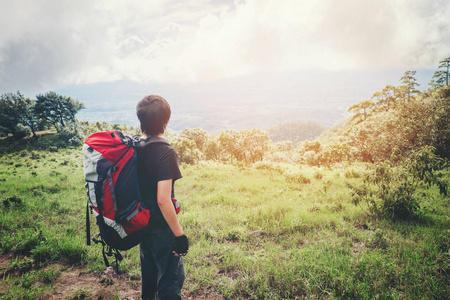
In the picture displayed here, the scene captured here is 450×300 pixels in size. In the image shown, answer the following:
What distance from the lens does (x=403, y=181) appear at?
602 cm

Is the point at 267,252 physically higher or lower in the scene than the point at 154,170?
lower

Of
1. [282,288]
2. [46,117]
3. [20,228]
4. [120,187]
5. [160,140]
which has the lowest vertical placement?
[282,288]

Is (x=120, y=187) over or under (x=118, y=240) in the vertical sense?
over

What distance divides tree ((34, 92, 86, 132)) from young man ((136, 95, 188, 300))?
76652mm

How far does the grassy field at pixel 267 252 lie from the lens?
11.7 feet

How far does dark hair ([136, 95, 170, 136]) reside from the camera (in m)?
2.44

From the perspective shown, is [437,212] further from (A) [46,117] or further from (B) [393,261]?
(A) [46,117]

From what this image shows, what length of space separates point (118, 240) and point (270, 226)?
452 centimetres

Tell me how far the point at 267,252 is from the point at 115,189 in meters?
3.84

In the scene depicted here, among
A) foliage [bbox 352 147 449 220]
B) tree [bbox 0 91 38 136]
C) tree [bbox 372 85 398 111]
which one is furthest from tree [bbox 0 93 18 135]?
tree [bbox 372 85 398 111]

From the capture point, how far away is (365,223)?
580 centimetres

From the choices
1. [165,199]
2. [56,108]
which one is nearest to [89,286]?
[165,199]

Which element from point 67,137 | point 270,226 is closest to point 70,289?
point 270,226

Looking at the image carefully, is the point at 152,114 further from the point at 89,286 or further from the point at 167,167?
the point at 89,286
